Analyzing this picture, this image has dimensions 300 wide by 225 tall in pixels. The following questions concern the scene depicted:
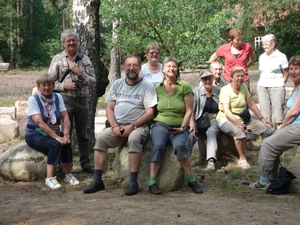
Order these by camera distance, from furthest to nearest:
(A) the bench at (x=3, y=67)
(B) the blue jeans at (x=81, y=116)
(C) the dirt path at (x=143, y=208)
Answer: (A) the bench at (x=3, y=67) < (B) the blue jeans at (x=81, y=116) < (C) the dirt path at (x=143, y=208)

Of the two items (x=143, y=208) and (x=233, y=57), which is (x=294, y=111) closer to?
(x=143, y=208)

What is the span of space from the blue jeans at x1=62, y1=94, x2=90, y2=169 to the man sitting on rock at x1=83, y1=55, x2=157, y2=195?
0.69m

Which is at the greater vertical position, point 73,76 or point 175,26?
point 175,26

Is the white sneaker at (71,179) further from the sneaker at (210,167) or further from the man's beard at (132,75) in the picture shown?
the sneaker at (210,167)

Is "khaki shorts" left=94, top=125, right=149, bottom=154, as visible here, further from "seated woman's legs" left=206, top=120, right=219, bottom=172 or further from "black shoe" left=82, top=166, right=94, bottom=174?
"seated woman's legs" left=206, top=120, right=219, bottom=172

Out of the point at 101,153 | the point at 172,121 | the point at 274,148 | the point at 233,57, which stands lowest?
the point at 101,153

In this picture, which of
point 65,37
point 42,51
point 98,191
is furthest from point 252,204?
point 42,51

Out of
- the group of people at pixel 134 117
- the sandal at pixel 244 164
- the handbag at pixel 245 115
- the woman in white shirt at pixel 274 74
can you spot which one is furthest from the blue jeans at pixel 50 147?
the woman in white shirt at pixel 274 74

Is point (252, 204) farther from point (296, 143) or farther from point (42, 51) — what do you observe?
point (42, 51)

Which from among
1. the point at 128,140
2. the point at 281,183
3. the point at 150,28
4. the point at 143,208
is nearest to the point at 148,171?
the point at 128,140

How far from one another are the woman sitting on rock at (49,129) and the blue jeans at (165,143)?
3.68 ft

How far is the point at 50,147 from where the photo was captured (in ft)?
19.9

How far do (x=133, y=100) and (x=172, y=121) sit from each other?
516mm

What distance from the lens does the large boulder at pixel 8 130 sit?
9984mm
